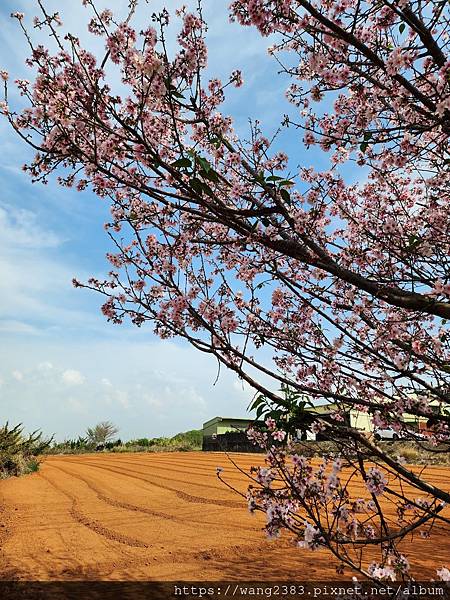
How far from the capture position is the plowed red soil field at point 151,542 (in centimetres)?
544

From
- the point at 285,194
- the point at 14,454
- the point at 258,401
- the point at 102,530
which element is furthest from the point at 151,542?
the point at 14,454

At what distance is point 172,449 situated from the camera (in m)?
40.0

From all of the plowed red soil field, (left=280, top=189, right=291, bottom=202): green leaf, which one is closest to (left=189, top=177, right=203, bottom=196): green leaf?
(left=280, top=189, right=291, bottom=202): green leaf

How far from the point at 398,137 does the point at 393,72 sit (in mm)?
1052

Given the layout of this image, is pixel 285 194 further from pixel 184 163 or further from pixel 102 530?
pixel 102 530

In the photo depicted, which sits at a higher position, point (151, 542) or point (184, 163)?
point (184, 163)

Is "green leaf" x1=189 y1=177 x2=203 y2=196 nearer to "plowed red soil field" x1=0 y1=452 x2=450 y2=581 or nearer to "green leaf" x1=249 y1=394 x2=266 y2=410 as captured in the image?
"green leaf" x1=249 y1=394 x2=266 y2=410

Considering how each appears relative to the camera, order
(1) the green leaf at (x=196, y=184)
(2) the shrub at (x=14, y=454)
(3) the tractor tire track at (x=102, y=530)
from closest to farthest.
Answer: (1) the green leaf at (x=196, y=184) < (3) the tractor tire track at (x=102, y=530) < (2) the shrub at (x=14, y=454)

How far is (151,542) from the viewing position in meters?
6.87

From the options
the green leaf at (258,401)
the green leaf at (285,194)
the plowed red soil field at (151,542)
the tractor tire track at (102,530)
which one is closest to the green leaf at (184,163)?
the green leaf at (285,194)

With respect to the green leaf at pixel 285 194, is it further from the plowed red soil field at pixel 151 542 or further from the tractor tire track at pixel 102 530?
the tractor tire track at pixel 102 530

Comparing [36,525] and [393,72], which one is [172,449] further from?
[393,72]

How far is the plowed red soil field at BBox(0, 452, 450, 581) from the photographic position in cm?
544

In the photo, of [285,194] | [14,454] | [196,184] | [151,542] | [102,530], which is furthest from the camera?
[14,454]
